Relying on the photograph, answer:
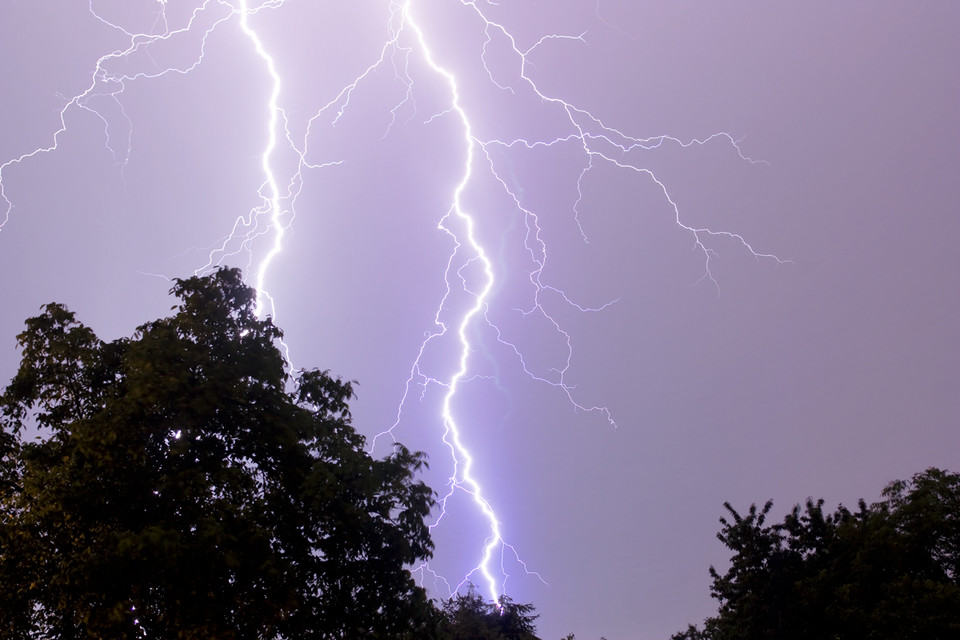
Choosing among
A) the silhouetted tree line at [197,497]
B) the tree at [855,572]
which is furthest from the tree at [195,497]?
the tree at [855,572]

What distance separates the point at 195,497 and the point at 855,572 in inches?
507

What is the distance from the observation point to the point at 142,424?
6270 millimetres

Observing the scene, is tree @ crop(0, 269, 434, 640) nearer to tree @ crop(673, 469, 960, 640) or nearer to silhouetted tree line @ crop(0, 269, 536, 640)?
silhouetted tree line @ crop(0, 269, 536, 640)

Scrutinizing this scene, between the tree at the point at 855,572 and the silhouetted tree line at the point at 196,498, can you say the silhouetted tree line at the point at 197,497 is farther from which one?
the tree at the point at 855,572

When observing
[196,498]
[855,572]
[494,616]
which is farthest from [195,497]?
[494,616]

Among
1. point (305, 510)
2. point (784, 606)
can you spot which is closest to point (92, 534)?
point (305, 510)

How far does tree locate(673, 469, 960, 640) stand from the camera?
11445mm

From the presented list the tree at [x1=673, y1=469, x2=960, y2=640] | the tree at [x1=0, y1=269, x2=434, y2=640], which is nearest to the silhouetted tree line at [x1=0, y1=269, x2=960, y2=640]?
the tree at [x1=0, y1=269, x2=434, y2=640]

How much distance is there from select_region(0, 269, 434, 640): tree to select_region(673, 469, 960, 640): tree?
30.9 ft

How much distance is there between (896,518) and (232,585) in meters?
13.4

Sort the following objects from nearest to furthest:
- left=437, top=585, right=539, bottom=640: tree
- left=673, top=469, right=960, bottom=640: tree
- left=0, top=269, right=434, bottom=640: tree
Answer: left=0, top=269, right=434, bottom=640: tree
left=673, top=469, right=960, bottom=640: tree
left=437, top=585, right=539, bottom=640: tree

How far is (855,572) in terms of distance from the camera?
12.8 metres

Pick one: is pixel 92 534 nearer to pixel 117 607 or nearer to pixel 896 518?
pixel 117 607

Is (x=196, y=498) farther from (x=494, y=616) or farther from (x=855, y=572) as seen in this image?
(x=494, y=616)
